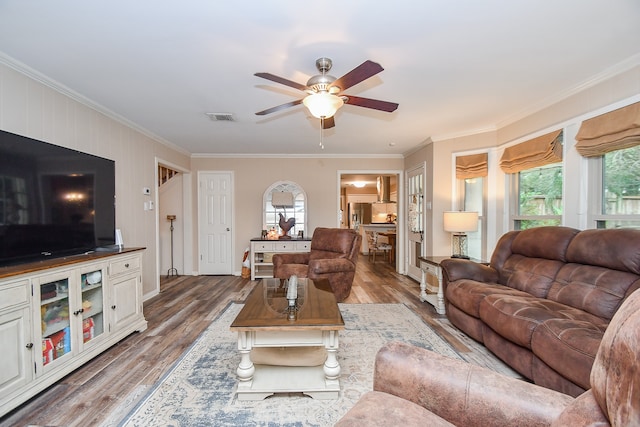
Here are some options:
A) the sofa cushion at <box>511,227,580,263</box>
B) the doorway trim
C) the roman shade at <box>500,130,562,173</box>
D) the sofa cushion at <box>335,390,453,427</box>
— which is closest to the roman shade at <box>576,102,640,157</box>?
the roman shade at <box>500,130,562,173</box>

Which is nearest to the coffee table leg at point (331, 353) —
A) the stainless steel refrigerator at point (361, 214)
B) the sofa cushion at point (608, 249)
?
the sofa cushion at point (608, 249)

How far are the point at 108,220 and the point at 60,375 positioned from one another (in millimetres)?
1434

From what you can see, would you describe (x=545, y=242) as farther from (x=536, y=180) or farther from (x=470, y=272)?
(x=536, y=180)

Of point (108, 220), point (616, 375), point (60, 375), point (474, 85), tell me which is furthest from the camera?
point (108, 220)

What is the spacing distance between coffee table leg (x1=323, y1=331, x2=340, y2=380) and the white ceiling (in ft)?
6.43

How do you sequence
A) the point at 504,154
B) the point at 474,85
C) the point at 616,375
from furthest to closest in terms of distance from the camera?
the point at 504,154 < the point at 474,85 < the point at 616,375

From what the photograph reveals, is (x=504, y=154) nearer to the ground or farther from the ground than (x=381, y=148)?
nearer to the ground

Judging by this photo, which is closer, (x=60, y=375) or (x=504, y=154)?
(x=60, y=375)

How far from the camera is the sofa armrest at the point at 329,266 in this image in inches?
146

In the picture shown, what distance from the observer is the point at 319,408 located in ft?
5.82

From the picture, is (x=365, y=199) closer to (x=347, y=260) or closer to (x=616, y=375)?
(x=347, y=260)

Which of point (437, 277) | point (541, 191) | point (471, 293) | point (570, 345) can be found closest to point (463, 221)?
point (437, 277)

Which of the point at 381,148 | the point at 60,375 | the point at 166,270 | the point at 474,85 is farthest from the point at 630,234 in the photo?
the point at 166,270

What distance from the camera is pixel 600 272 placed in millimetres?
2176
